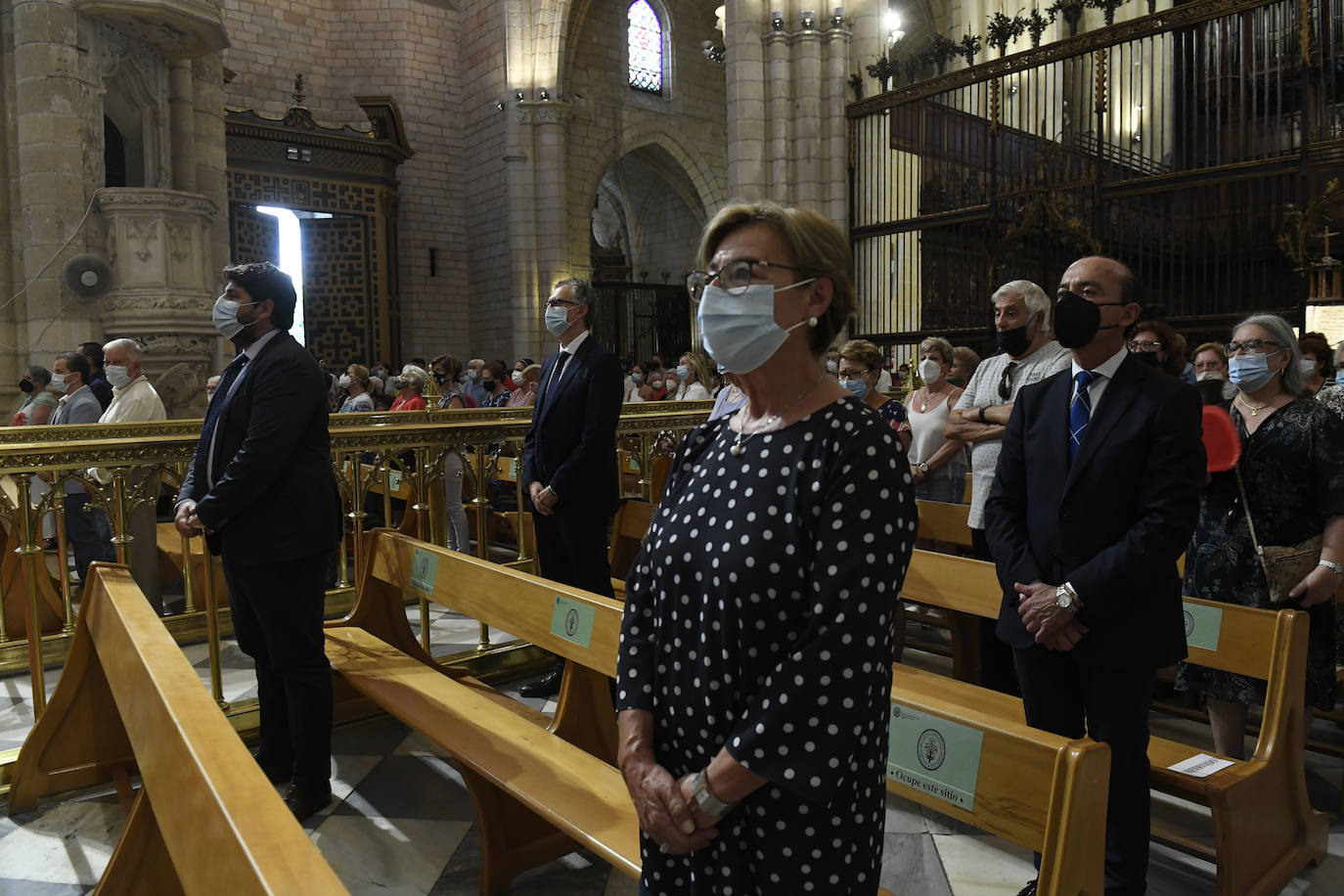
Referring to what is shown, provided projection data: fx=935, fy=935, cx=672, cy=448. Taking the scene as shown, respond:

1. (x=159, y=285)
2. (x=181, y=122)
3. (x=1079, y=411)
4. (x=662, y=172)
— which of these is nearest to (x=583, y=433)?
(x=1079, y=411)

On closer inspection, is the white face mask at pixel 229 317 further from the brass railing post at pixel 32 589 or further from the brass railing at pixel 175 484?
the brass railing post at pixel 32 589

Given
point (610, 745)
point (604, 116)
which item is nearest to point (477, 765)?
point (610, 745)

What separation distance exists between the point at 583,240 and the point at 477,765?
15539 mm

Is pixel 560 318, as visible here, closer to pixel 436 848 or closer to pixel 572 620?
pixel 572 620

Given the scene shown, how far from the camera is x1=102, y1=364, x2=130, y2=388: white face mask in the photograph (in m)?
5.22

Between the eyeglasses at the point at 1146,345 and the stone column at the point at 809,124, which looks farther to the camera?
the stone column at the point at 809,124

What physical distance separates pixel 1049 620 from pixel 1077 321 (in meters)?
0.68

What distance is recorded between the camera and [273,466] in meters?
2.69

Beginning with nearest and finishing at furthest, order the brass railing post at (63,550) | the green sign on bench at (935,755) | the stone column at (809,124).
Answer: the green sign on bench at (935,755) < the brass railing post at (63,550) < the stone column at (809,124)

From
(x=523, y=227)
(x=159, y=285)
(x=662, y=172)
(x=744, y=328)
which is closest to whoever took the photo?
(x=744, y=328)

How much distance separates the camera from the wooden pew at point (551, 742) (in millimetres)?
1419

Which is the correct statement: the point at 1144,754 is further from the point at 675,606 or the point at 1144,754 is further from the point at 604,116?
the point at 604,116

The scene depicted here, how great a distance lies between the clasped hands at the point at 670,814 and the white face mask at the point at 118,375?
16.3 ft

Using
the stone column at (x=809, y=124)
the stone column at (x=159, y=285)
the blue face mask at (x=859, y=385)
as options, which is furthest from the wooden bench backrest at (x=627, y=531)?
the stone column at (x=809, y=124)
